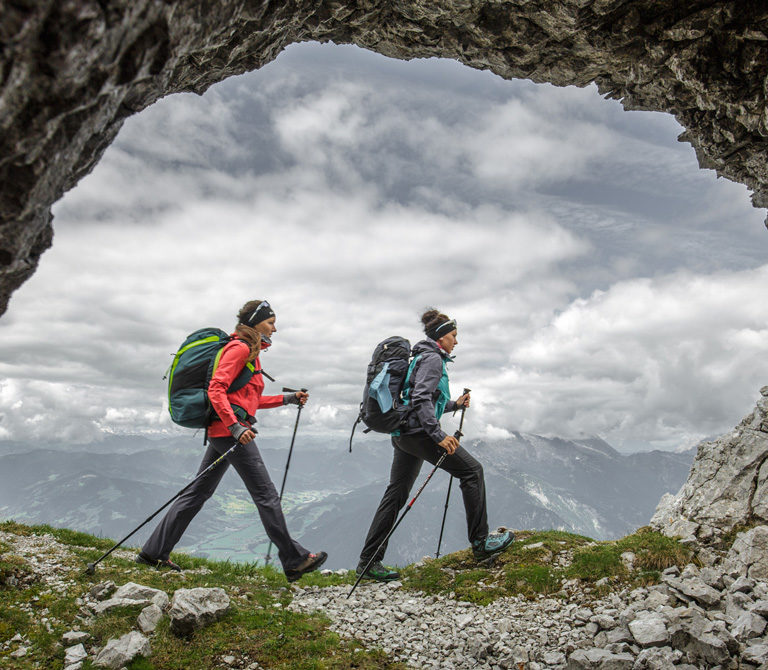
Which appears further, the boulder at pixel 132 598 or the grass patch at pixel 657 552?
the grass patch at pixel 657 552

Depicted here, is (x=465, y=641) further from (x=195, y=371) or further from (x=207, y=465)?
(x=195, y=371)

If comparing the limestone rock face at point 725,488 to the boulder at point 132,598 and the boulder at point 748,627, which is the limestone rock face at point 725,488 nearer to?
the boulder at point 748,627

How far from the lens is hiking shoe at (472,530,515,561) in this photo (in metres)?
9.49

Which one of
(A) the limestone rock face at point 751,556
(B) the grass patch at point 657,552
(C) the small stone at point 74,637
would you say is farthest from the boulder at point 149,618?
(A) the limestone rock face at point 751,556

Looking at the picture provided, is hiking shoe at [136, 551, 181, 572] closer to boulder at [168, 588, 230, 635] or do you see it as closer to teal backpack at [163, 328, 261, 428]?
boulder at [168, 588, 230, 635]

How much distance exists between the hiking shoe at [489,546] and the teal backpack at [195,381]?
5.78 m

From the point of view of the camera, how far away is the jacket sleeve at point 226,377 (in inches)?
311

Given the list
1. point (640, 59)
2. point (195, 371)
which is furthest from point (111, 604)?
point (640, 59)

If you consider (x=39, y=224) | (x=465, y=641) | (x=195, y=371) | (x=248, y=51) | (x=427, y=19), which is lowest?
(x=465, y=641)

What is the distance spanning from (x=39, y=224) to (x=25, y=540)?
31.0 feet

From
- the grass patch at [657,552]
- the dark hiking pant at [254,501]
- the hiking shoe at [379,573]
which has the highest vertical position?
the grass patch at [657,552]

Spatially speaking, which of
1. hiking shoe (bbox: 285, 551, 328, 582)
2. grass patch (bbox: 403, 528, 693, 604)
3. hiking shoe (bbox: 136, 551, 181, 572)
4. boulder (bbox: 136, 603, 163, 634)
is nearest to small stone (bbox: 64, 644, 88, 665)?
boulder (bbox: 136, 603, 163, 634)

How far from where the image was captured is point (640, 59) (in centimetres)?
603

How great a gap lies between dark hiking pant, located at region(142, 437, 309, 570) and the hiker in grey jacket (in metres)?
1.69
